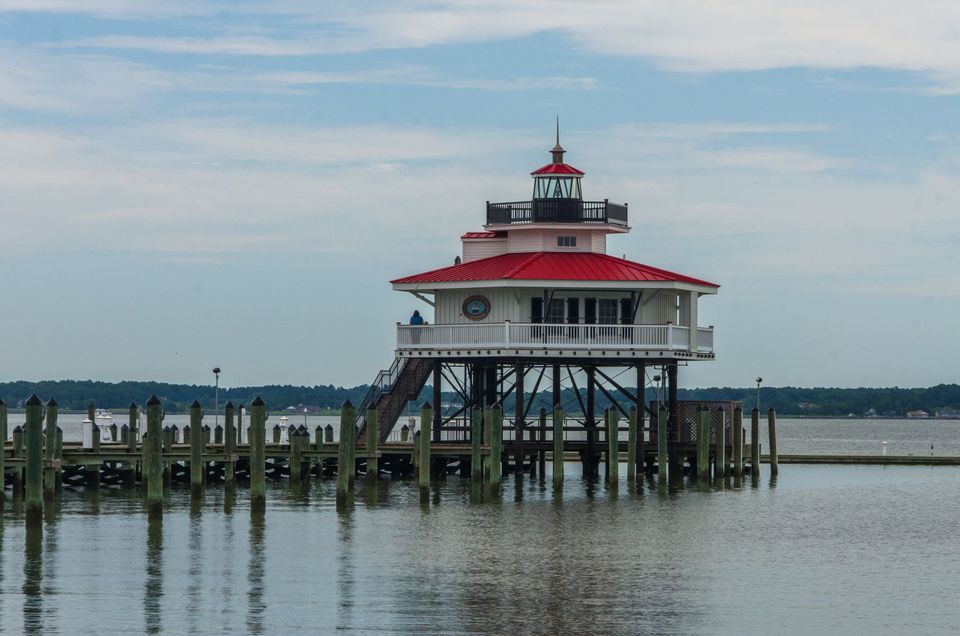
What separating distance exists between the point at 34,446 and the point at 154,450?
13.1ft

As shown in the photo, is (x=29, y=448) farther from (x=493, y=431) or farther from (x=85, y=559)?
(x=493, y=431)

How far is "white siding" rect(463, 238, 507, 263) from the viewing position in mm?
65062

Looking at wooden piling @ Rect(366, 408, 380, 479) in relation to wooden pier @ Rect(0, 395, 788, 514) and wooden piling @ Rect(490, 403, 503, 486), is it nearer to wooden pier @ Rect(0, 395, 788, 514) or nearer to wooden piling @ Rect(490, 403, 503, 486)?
wooden pier @ Rect(0, 395, 788, 514)

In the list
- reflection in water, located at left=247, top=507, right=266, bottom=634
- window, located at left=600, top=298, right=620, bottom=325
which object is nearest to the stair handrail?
window, located at left=600, top=298, right=620, bottom=325

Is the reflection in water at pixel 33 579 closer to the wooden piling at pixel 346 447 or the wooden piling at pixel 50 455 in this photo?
the wooden piling at pixel 50 455

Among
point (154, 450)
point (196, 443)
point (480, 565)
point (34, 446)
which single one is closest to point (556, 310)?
point (196, 443)

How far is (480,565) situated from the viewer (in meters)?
37.9

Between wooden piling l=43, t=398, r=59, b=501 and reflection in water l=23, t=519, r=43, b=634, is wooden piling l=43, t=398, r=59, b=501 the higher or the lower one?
→ the higher one

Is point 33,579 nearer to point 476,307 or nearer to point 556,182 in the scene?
point 476,307

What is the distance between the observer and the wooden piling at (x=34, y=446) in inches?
1572

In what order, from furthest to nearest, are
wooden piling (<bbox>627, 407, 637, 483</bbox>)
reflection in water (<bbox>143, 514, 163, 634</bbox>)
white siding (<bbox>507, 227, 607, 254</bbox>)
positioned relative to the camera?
1. white siding (<bbox>507, 227, 607, 254</bbox>)
2. wooden piling (<bbox>627, 407, 637, 483</bbox>)
3. reflection in water (<bbox>143, 514, 163, 634</bbox>)

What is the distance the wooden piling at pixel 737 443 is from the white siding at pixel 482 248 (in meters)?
10.5

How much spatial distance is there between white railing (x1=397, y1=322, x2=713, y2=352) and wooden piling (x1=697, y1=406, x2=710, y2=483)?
2554 millimetres

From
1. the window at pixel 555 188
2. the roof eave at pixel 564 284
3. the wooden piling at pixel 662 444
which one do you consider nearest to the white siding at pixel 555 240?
the window at pixel 555 188
